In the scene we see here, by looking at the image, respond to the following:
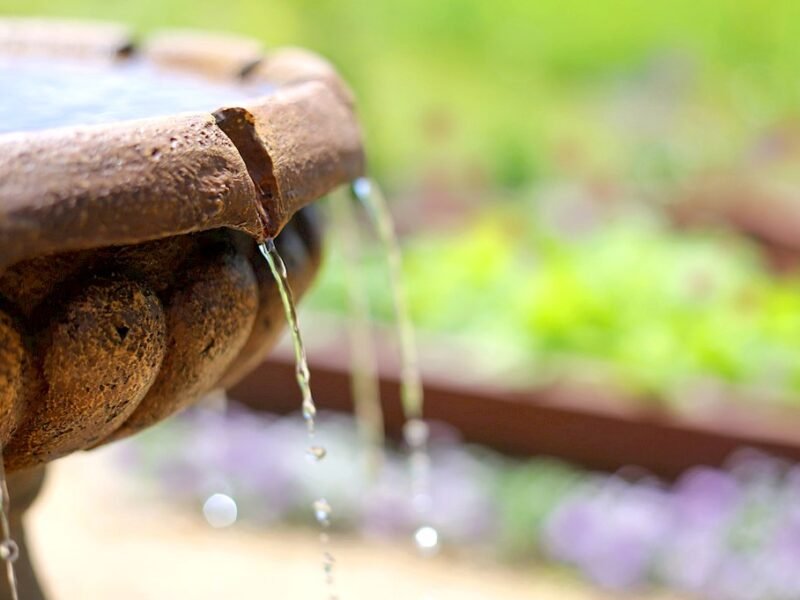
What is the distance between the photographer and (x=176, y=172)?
2.96 ft

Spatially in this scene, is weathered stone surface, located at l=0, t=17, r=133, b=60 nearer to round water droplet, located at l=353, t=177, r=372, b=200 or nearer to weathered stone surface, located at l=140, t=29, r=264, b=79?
weathered stone surface, located at l=140, t=29, r=264, b=79

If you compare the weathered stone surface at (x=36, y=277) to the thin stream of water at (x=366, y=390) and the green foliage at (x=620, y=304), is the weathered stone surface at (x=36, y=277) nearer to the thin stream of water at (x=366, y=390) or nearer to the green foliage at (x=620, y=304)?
the thin stream of water at (x=366, y=390)

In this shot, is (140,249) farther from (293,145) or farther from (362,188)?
(362,188)

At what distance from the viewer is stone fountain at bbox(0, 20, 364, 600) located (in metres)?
0.84

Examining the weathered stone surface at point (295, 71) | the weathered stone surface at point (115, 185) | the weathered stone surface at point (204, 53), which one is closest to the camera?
the weathered stone surface at point (115, 185)

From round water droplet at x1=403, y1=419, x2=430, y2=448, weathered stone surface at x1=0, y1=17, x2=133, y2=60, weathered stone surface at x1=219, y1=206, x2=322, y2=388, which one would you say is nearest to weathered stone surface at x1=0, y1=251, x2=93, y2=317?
weathered stone surface at x1=219, y1=206, x2=322, y2=388

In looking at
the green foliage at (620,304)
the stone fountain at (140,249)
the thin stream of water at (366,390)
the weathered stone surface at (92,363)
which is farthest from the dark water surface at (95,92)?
the green foliage at (620,304)

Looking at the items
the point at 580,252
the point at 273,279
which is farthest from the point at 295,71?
the point at 580,252

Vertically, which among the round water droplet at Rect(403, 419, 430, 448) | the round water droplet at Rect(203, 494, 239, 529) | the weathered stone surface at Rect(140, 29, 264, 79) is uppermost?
the weathered stone surface at Rect(140, 29, 264, 79)

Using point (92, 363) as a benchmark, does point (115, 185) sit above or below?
above

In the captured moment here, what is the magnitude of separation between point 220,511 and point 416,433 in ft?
1.80

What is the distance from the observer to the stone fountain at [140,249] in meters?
0.84

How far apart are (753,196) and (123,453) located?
2.43 metres

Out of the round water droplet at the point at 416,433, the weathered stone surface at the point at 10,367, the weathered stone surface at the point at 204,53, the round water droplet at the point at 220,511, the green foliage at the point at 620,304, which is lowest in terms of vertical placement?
the round water droplet at the point at 220,511
